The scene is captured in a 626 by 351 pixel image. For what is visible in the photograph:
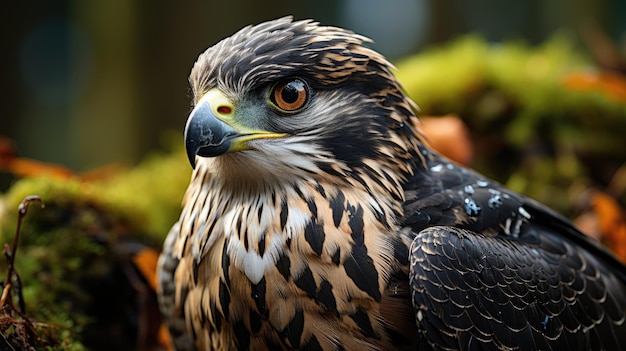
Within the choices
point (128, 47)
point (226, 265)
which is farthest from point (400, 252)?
point (128, 47)

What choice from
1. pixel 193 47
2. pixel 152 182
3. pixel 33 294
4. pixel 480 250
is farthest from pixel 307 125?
pixel 193 47

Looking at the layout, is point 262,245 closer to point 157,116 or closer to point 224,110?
point 224,110

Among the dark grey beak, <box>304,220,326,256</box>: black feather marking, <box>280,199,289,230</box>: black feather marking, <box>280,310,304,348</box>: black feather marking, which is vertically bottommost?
<box>280,310,304,348</box>: black feather marking

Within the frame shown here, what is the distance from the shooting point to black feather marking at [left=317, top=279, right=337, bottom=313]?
2193 millimetres

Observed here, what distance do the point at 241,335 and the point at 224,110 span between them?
80cm

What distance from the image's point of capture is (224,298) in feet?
7.68

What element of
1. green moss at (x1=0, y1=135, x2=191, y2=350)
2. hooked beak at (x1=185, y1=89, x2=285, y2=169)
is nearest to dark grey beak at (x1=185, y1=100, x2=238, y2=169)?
hooked beak at (x1=185, y1=89, x2=285, y2=169)

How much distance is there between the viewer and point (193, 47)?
27.7ft

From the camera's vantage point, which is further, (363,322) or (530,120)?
(530,120)

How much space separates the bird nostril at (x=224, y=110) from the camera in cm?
224

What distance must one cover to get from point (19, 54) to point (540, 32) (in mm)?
6865

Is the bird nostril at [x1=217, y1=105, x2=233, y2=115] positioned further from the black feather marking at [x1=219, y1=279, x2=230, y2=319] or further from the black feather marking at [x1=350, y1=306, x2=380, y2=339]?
the black feather marking at [x1=350, y1=306, x2=380, y2=339]

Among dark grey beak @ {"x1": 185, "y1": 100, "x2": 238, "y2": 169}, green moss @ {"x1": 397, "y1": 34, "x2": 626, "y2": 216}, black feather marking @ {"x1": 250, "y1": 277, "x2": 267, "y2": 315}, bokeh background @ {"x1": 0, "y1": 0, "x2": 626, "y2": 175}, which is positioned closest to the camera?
dark grey beak @ {"x1": 185, "y1": 100, "x2": 238, "y2": 169}

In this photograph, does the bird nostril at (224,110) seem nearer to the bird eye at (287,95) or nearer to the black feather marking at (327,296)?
the bird eye at (287,95)
